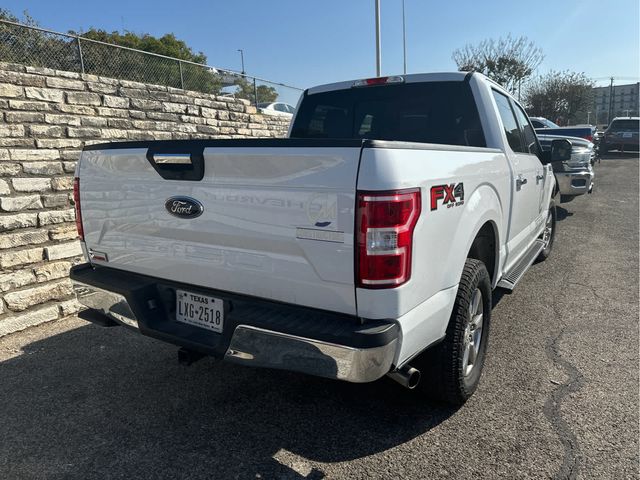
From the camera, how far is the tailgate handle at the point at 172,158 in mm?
2260

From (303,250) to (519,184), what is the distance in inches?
93.2

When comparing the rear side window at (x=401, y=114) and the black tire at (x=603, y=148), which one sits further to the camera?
the black tire at (x=603, y=148)

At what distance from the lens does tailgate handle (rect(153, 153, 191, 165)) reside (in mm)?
2260

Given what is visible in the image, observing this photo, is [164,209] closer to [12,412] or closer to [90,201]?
[90,201]

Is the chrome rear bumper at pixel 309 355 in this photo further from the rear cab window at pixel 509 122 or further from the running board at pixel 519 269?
the rear cab window at pixel 509 122

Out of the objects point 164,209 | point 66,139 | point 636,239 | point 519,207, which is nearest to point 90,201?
point 164,209

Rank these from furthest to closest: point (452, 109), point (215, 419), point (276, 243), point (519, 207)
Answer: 1. point (519, 207)
2. point (452, 109)
3. point (215, 419)
4. point (276, 243)

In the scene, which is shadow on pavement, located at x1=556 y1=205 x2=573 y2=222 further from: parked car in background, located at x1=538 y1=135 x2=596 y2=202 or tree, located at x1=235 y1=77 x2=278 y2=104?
tree, located at x1=235 y1=77 x2=278 y2=104

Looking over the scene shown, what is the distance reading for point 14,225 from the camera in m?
4.09

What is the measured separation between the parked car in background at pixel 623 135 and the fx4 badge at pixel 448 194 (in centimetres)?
2280

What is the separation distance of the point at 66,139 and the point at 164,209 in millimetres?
2997

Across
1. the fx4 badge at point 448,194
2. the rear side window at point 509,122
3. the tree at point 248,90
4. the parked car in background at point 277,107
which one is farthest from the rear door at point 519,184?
the parked car in background at point 277,107

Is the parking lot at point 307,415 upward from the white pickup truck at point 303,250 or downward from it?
downward

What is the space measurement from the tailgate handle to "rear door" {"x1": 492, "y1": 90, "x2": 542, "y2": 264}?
7.79ft
